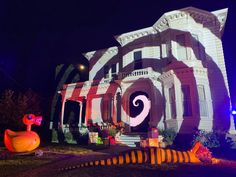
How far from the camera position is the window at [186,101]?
1445 cm

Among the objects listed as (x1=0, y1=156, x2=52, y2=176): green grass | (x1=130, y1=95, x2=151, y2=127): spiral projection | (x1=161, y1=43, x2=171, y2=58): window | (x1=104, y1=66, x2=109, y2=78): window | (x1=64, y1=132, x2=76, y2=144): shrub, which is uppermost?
(x1=161, y1=43, x2=171, y2=58): window

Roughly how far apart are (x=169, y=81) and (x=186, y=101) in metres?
2.02

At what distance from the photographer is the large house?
47.5 ft

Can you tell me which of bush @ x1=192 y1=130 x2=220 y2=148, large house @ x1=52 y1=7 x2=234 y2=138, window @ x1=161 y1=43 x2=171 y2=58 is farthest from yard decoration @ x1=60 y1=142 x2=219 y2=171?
window @ x1=161 y1=43 x2=171 y2=58

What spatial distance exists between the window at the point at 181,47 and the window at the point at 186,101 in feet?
8.86

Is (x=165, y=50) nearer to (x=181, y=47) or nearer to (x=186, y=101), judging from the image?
(x=181, y=47)

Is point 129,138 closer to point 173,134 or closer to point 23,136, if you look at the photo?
point 173,134

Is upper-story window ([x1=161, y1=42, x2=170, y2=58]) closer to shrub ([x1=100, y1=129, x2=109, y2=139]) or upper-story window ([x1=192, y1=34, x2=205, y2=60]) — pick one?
upper-story window ([x1=192, y1=34, x2=205, y2=60])

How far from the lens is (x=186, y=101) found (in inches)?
576

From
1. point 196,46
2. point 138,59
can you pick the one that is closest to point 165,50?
point 196,46

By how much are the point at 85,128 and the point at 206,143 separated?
30.6 ft

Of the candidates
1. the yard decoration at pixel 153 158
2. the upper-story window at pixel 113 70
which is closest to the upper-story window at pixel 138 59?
the upper-story window at pixel 113 70

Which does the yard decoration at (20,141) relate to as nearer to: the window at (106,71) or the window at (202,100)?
the window at (202,100)

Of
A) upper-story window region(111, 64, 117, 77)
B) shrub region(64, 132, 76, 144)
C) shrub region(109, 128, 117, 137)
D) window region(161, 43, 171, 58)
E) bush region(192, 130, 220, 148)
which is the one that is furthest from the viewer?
upper-story window region(111, 64, 117, 77)
